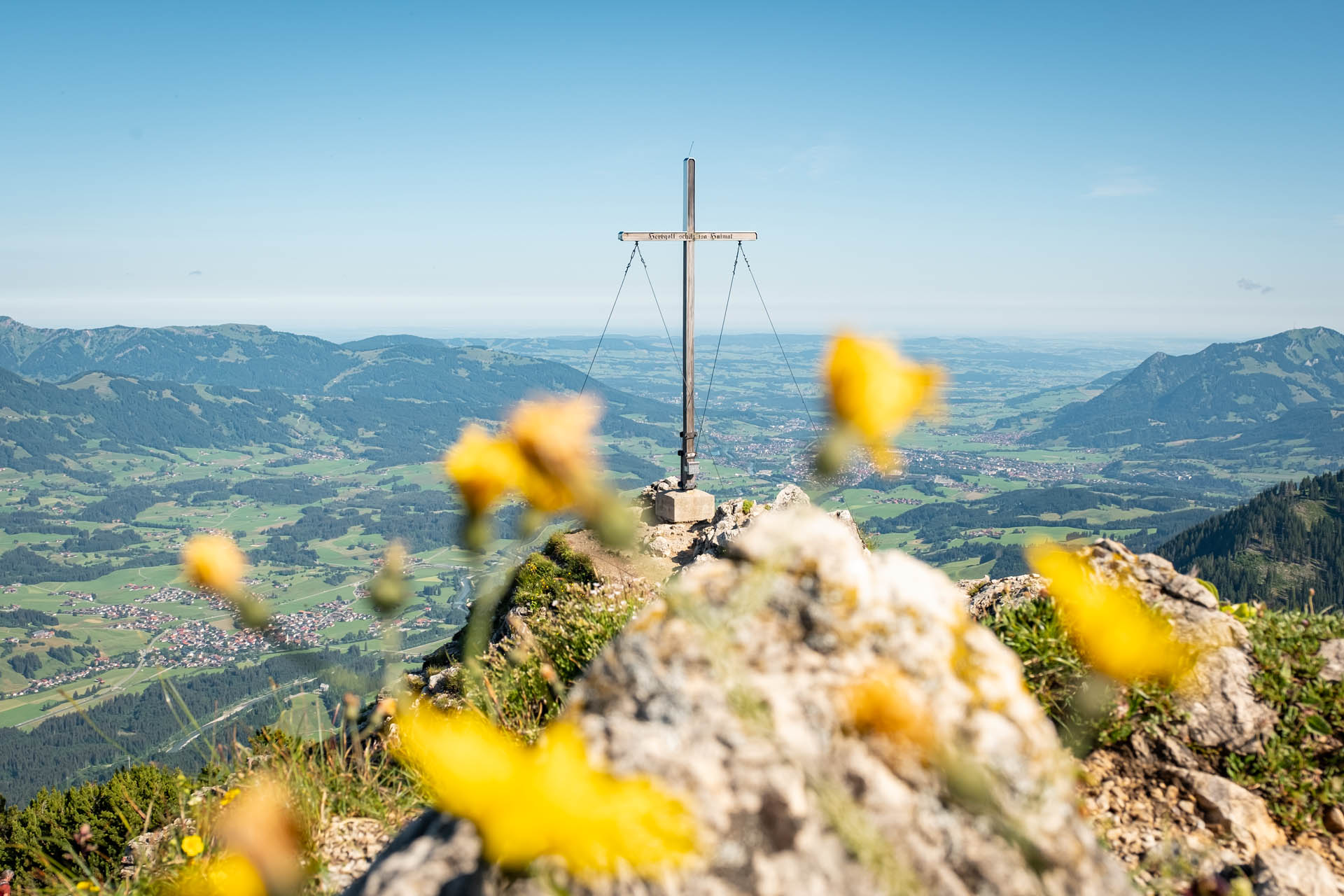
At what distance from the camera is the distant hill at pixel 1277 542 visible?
12074 centimetres

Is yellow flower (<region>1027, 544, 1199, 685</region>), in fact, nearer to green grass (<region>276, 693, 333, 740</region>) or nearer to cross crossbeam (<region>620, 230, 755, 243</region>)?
green grass (<region>276, 693, 333, 740</region>)

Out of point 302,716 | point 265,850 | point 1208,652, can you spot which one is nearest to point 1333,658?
point 1208,652

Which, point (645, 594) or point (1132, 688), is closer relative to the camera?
point (1132, 688)

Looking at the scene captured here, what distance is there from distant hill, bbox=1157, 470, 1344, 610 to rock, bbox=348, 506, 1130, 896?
136745 millimetres

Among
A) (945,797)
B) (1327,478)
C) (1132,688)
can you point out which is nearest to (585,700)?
(945,797)

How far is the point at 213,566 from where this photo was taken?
8.83ft

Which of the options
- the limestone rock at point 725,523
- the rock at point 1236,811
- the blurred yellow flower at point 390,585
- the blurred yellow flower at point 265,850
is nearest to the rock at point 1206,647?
the rock at point 1236,811

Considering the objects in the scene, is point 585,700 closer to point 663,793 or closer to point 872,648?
point 663,793

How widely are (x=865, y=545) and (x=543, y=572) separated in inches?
222

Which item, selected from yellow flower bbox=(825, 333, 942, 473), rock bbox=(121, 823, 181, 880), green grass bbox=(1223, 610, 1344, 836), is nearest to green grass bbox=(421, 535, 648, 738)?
rock bbox=(121, 823, 181, 880)

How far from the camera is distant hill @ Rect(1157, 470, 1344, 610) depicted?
121 metres

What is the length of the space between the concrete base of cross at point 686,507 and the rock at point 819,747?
38.5ft

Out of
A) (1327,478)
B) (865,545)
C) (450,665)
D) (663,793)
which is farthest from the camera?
(1327,478)

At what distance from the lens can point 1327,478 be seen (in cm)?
15812
